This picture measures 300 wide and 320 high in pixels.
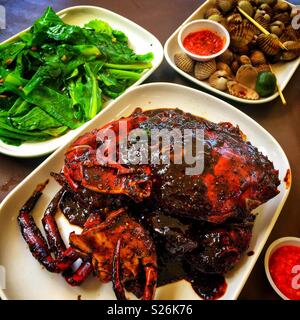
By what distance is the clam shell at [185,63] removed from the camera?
336 centimetres

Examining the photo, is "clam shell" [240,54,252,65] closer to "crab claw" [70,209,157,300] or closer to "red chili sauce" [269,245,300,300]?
"red chili sauce" [269,245,300,300]

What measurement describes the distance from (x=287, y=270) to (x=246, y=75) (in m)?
1.77

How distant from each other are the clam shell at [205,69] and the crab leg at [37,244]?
1.84 m

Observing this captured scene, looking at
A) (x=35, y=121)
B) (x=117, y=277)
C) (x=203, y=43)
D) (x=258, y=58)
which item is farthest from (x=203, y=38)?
(x=117, y=277)

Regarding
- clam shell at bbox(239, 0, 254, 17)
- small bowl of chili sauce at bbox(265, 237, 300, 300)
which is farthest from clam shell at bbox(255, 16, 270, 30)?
small bowl of chili sauce at bbox(265, 237, 300, 300)

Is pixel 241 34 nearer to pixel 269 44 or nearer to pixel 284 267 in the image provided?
pixel 269 44

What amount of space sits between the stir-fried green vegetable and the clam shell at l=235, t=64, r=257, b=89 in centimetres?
85

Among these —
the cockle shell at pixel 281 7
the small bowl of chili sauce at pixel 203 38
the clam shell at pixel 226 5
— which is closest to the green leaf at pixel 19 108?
the small bowl of chili sauce at pixel 203 38

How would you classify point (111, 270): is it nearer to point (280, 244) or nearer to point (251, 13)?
point (280, 244)

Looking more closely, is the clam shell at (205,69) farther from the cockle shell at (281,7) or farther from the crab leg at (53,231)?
the crab leg at (53,231)

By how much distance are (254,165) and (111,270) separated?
3.60 ft

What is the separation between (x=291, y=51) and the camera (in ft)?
11.3

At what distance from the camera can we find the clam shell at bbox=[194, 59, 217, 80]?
10.7 feet
